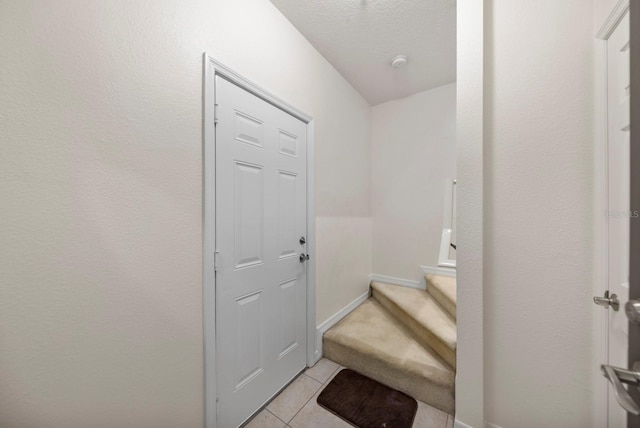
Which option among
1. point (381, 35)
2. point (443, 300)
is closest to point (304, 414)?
point (443, 300)

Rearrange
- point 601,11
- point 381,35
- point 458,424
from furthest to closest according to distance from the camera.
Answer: point 381,35
point 458,424
point 601,11

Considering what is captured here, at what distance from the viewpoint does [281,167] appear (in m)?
1.52

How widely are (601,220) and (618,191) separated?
0.16m

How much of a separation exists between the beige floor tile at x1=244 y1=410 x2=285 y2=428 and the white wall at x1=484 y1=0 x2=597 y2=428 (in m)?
1.17

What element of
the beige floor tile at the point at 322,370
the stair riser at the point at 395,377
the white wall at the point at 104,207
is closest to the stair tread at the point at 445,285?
the stair riser at the point at 395,377

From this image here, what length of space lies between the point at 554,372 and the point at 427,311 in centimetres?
85

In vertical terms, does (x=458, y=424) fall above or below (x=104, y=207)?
below

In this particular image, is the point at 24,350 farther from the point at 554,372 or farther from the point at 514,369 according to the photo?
the point at 554,372

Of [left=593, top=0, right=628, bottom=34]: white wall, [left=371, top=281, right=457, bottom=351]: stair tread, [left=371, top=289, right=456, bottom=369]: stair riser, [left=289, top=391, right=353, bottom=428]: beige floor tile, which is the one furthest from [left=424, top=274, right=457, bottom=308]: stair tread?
[left=593, top=0, right=628, bottom=34]: white wall

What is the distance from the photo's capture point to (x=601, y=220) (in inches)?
37.2

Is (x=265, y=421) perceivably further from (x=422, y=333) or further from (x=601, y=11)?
(x=601, y=11)

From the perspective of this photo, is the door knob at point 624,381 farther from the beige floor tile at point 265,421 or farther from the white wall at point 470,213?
the beige floor tile at point 265,421

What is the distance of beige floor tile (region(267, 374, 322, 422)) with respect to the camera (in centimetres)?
138

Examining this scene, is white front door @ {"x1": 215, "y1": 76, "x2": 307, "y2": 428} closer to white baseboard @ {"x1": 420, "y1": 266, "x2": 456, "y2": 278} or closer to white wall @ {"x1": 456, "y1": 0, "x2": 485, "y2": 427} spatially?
white wall @ {"x1": 456, "y1": 0, "x2": 485, "y2": 427}
